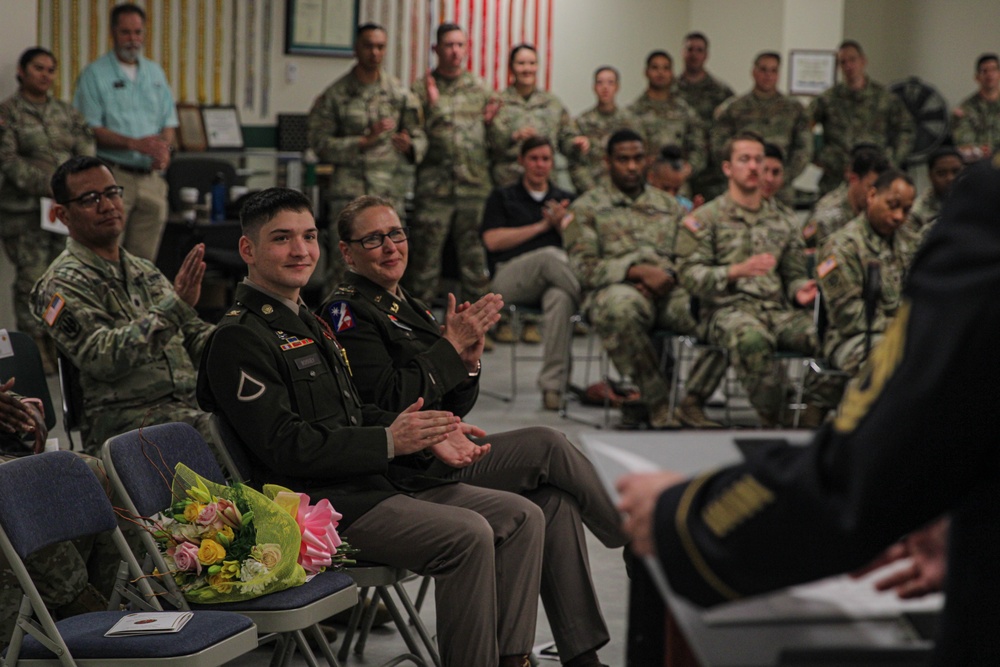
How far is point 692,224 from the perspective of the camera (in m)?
6.07

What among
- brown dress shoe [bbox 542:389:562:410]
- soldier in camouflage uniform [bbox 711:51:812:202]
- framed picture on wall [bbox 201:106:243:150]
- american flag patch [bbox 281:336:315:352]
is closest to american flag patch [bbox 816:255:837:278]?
brown dress shoe [bbox 542:389:562:410]

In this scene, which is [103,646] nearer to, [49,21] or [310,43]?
[49,21]

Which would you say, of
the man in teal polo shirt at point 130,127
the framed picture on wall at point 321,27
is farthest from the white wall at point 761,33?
the man in teal polo shirt at point 130,127

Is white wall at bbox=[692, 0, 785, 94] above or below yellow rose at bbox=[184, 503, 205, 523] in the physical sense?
above

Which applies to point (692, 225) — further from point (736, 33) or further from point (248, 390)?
point (736, 33)

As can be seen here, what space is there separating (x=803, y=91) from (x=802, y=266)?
5.40 metres

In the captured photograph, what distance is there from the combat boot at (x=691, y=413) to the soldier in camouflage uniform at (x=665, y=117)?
3.48 m

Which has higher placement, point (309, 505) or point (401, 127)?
point (401, 127)

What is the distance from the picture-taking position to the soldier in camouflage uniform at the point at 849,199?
22.6ft

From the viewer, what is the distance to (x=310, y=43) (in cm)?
951

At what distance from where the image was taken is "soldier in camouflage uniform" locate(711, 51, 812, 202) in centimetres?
945

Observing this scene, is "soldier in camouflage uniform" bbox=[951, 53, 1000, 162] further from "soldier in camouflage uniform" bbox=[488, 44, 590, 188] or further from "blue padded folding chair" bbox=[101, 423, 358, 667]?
"blue padded folding chair" bbox=[101, 423, 358, 667]

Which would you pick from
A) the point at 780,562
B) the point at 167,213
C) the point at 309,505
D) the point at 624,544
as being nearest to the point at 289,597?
the point at 309,505

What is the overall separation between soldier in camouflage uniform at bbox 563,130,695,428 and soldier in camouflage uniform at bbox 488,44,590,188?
2.26 meters
